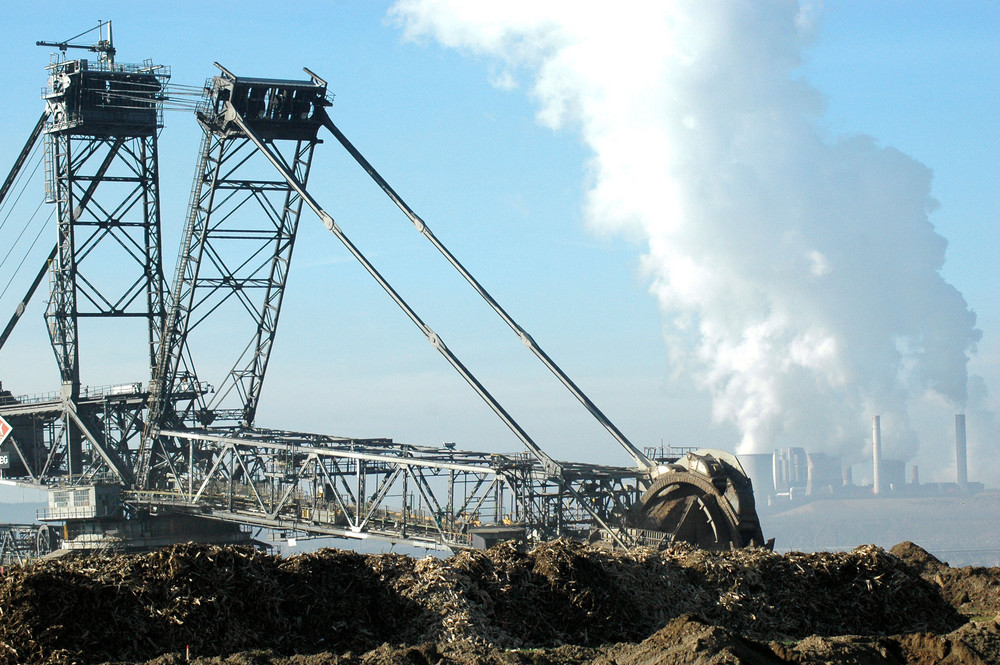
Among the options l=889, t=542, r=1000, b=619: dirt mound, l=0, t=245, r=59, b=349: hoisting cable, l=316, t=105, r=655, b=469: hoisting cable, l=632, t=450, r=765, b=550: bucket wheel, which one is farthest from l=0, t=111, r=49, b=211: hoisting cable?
l=889, t=542, r=1000, b=619: dirt mound

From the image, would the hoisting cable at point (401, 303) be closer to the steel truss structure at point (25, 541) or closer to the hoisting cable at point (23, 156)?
the hoisting cable at point (23, 156)

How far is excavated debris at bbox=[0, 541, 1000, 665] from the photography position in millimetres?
22906

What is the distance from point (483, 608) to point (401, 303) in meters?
26.9

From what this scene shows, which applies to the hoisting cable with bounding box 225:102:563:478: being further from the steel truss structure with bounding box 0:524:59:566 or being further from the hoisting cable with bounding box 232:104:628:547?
the steel truss structure with bounding box 0:524:59:566

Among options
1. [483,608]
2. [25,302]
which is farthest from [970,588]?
[25,302]

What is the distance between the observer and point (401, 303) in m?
52.1

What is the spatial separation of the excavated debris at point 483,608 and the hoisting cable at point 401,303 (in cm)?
1770

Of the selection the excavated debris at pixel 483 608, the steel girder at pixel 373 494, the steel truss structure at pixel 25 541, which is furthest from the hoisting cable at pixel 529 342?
the steel truss structure at pixel 25 541

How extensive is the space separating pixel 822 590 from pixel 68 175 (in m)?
51.3

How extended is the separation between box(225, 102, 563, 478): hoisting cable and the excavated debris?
58.1 feet

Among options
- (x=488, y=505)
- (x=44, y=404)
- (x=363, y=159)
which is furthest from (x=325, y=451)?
(x=44, y=404)

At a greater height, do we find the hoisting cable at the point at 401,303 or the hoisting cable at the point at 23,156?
the hoisting cable at the point at 23,156

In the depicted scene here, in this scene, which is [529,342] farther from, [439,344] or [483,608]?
[483,608]

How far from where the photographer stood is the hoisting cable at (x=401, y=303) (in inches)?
1946
